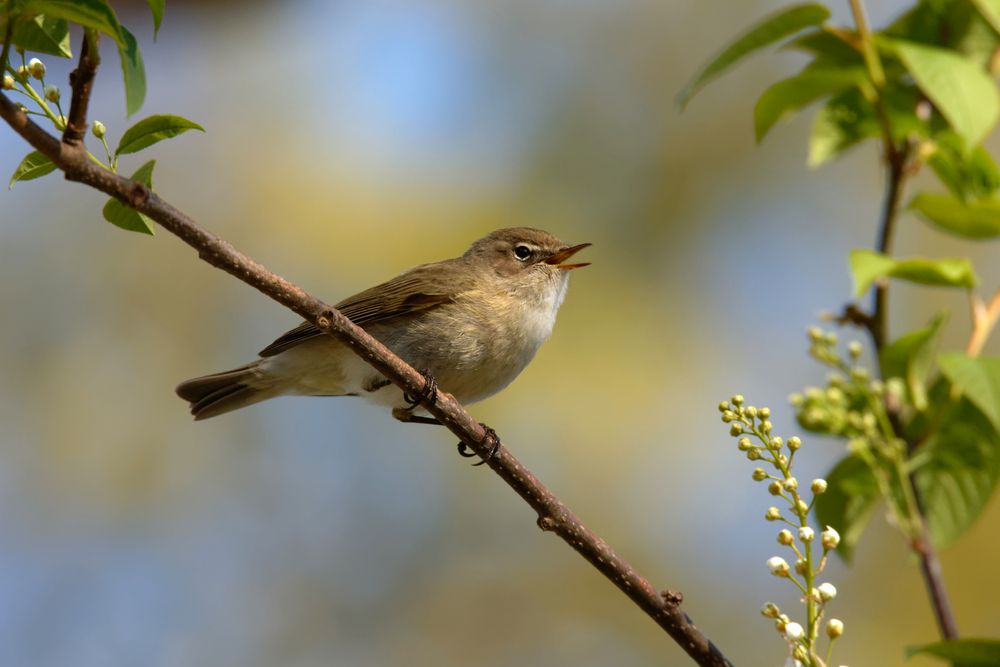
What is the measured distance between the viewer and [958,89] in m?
2.00

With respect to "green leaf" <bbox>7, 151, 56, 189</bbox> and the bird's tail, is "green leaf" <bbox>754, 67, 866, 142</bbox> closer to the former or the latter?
"green leaf" <bbox>7, 151, 56, 189</bbox>

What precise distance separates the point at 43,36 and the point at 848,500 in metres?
1.76

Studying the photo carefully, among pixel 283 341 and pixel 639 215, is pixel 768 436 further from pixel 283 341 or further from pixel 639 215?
pixel 639 215

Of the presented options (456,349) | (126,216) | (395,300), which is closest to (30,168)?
(126,216)

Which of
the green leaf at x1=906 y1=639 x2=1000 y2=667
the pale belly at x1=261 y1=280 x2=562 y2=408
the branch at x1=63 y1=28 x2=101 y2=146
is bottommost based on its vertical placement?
the green leaf at x1=906 y1=639 x2=1000 y2=667

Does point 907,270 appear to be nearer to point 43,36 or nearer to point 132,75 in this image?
point 132,75

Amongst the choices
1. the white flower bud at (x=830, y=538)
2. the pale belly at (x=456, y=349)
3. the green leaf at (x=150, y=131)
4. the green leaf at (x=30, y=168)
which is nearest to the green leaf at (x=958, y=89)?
the white flower bud at (x=830, y=538)

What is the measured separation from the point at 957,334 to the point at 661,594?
5.16 m

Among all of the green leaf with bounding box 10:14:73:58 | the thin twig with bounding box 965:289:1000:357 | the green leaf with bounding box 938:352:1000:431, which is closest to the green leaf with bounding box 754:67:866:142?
Answer: the thin twig with bounding box 965:289:1000:357

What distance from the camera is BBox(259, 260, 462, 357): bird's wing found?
4152 mm

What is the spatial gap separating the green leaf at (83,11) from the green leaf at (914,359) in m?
1.52

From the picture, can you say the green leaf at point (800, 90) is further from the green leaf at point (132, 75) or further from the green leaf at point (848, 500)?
the green leaf at point (132, 75)

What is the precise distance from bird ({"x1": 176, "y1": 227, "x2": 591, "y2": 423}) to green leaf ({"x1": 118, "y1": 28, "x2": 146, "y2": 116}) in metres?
2.23

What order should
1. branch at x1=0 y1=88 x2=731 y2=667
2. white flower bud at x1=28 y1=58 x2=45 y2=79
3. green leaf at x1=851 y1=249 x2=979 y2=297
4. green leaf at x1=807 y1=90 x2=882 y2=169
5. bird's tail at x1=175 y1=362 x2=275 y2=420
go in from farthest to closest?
bird's tail at x1=175 y1=362 x2=275 y2=420 < green leaf at x1=807 y1=90 x2=882 y2=169 < green leaf at x1=851 y1=249 x2=979 y2=297 < white flower bud at x1=28 y1=58 x2=45 y2=79 < branch at x1=0 y1=88 x2=731 y2=667
